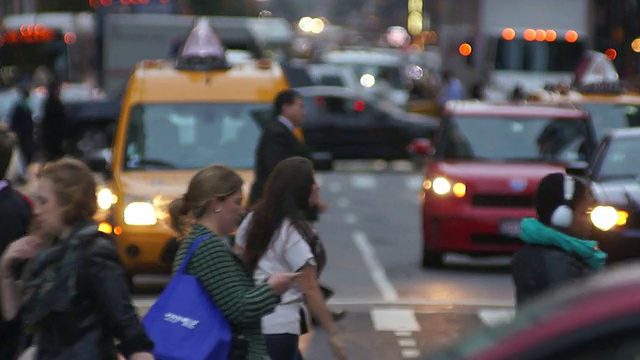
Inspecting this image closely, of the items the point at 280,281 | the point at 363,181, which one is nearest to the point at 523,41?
the point at 363,181

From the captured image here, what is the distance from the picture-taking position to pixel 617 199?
42.4 feet

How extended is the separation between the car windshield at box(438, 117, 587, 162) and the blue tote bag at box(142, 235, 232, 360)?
1165 centimetres

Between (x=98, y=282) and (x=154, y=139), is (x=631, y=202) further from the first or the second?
(x=98, y=282)

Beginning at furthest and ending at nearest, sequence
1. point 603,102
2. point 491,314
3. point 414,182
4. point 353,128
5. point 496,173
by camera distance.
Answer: point 353,128
point 414,182
point 603,102
point 496,173
point 491,314

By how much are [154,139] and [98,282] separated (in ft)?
31.9

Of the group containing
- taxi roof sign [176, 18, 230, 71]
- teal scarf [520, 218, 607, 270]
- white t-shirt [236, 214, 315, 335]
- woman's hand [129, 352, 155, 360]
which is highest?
teal scarf [520, 218, 607, 270]

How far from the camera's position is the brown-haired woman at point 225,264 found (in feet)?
18.6

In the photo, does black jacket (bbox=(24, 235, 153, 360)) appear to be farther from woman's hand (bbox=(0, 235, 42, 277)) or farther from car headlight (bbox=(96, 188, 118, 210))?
car headlight (bbox=(96, 188, 118, 210))

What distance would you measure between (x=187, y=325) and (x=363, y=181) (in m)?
25.2

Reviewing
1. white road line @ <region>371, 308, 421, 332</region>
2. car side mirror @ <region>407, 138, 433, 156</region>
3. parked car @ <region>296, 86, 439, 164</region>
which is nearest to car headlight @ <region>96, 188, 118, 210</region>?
white road line @ <region>371, 308, 421, 332</region>

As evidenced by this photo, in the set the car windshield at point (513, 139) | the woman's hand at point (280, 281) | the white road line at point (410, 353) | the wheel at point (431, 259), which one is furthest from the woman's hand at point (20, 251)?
the car windshield at point (513, 139)

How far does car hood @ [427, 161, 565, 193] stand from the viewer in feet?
53.9

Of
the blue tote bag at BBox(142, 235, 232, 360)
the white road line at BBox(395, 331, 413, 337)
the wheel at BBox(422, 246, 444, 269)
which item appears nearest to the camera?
the blue tote bag at BBox(142, 235, 232, 360)

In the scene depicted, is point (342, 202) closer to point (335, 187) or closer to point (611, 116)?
point (335, 187)
